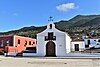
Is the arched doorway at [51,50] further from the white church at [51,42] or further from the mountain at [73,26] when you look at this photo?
the mountain at [73,26]

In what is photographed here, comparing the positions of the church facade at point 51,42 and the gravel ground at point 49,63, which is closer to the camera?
the gravel ground at point 49,63

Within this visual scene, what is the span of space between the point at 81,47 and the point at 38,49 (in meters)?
12.2

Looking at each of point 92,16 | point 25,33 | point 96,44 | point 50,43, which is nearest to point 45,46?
point 50,43

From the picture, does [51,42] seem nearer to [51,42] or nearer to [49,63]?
[51,42]

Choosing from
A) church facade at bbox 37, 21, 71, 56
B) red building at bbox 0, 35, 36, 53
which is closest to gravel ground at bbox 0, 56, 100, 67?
church facade at bbox 37, 21, 71, 56

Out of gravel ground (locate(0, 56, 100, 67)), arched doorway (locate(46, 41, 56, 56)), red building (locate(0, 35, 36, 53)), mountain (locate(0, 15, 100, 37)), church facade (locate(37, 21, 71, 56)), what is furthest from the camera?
mountain (locate(0, 15, 100, 37))

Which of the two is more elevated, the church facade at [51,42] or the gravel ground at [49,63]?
the church facade at [51,42]

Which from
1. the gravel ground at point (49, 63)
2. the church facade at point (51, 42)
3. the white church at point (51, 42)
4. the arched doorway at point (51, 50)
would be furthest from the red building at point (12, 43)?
the gravel ground at point (49, 63)

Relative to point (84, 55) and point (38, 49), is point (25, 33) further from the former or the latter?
point (84, 55)

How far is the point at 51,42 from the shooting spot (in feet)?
121

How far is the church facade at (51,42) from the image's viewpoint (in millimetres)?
36156

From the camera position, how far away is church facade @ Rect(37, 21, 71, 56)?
119 ft

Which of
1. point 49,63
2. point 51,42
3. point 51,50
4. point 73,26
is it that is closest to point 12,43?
point 51,42

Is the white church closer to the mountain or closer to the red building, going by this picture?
the red building
